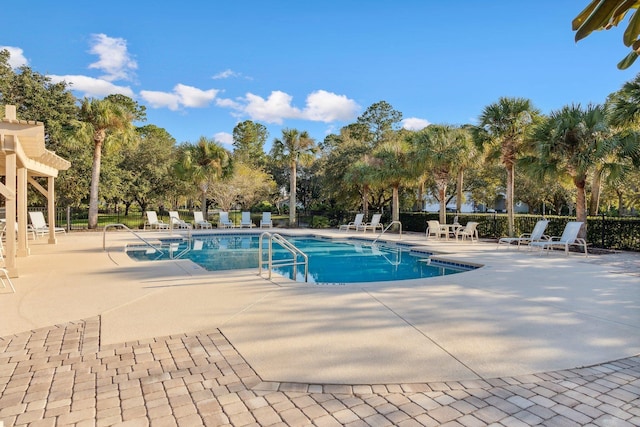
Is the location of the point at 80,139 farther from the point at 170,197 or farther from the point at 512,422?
the point at 512,422

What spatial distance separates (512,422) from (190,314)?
11.6ft

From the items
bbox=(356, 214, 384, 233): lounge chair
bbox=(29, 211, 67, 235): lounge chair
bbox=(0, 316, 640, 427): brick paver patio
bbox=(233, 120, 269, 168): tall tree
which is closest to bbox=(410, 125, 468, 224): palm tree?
bbox=(356, 214, 384, 233): lounge chair

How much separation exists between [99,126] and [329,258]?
13.1 meters

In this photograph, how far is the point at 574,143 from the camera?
37.6 ft

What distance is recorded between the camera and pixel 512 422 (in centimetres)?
228

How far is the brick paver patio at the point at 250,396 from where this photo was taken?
2311 millimetres

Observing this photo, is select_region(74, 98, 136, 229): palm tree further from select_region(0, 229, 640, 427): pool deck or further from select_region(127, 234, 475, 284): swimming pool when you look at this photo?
select_region(0, 229, 640, 427): pool deck

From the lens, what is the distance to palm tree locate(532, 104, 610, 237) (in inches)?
432

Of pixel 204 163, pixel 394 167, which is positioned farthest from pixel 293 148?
pixel 394 167

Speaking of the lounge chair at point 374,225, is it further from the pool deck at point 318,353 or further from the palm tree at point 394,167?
the pool deck at point 318,353

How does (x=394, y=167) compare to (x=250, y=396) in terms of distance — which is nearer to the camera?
(x=250, y=396)

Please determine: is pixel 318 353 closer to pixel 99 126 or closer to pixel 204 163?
pixel 99 126

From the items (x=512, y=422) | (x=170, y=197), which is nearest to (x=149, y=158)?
(x=170, y=197)

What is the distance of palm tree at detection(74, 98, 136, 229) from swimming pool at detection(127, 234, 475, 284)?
621 cm
